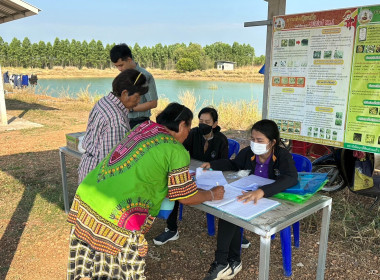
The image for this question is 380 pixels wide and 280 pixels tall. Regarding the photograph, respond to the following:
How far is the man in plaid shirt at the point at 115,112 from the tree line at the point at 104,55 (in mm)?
40642

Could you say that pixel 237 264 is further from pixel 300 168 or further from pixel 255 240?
pixel 300 168

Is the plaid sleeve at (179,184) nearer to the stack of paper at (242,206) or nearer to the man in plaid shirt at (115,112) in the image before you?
the stack of paper at (242,206)

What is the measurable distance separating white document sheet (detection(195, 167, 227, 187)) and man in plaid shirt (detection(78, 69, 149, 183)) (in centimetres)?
60

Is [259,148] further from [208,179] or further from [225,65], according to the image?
A: [225,65]

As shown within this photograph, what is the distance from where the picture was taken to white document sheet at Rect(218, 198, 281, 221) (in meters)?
1.66

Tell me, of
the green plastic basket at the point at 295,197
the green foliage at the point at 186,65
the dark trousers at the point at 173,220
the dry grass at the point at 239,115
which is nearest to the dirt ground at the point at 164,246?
the dark trousers at the point at 173,220

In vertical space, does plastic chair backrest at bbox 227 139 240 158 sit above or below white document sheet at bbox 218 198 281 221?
below

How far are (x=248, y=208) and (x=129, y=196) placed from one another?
0.64 metres

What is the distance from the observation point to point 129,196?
156 cm

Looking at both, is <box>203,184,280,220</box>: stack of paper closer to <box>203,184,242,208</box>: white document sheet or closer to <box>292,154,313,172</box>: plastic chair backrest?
<box>203,184,242,208</box>: white document sheet

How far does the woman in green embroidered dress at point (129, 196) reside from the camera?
157cm

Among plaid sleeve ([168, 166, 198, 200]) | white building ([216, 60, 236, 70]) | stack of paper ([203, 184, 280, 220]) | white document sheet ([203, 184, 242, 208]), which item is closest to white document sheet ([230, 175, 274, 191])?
white document sheet ([203, 184, 242, 208])

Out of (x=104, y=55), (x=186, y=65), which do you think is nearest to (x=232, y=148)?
(x=186, y=65)

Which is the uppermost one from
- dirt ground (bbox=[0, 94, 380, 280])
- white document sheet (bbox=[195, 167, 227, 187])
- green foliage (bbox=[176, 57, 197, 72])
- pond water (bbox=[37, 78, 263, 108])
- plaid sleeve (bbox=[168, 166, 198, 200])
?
green foliage (bbox=[176, 57, 197, 72])
